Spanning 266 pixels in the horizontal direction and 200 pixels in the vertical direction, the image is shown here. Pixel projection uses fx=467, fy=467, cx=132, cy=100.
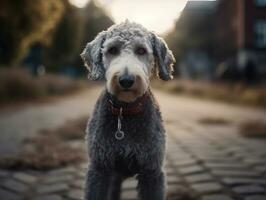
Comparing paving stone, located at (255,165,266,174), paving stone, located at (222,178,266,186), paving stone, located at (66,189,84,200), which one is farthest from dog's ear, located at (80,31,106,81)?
paving stone, located at (255,165,266,174)

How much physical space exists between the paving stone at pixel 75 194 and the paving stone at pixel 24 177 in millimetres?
591

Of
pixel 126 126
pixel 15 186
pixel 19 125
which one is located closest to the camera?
pixel 126 126

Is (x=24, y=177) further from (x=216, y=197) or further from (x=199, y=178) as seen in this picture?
(x=216, y=197)

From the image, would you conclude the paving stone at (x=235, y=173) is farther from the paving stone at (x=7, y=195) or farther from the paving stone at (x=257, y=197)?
the paving stone at (x=7, y=195)

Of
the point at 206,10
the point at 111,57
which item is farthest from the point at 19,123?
the point at 206,10

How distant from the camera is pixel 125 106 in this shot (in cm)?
349

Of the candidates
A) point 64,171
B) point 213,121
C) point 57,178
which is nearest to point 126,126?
point 57,178

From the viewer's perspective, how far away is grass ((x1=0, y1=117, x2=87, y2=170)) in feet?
18.0

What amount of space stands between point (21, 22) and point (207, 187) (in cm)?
1230

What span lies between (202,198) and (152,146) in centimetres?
107

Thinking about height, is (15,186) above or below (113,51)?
below

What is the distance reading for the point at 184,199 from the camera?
4.15m

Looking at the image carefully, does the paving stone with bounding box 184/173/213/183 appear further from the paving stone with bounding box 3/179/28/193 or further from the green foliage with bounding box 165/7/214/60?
the green foliage with bounding box 165/7/214/60

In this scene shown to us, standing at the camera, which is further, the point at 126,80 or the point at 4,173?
the point at 4,173
